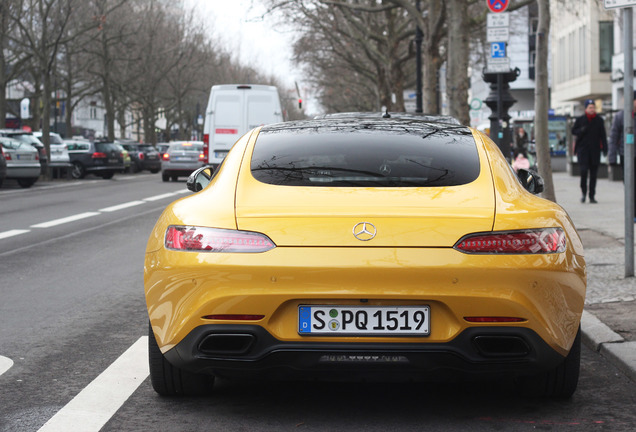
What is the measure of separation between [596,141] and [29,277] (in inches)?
518

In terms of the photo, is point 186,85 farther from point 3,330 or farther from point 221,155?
point 3,330

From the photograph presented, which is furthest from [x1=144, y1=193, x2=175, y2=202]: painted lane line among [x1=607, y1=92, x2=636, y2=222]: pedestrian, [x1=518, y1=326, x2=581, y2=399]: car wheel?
[x1=518, y1=326, x2=581, y2=399]: car wheel

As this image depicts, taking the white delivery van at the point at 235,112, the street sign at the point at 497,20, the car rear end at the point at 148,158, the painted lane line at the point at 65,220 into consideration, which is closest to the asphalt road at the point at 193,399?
the painted lane line at the point at 65,220

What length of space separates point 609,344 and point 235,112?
22.7 meters

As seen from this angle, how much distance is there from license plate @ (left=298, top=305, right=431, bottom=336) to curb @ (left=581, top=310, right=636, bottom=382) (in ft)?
5.80

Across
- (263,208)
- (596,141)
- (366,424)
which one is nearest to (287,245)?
(263,208)

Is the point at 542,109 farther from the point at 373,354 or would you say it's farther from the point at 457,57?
the point at 373,354

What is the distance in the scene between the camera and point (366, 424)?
4730 millimetres

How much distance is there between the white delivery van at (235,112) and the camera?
28.5 m

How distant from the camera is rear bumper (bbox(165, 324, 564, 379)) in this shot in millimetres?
4461

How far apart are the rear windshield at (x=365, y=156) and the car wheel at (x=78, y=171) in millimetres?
36870

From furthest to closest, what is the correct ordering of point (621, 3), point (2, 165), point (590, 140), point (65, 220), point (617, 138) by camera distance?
point (2, 165)
point (590, 140)
point (65, 220)
point (617, 138)
point (621, 3)

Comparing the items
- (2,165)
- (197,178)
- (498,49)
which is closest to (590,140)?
(498,49)

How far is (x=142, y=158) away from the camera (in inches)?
2096
